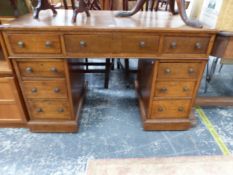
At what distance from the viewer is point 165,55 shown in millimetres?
1204

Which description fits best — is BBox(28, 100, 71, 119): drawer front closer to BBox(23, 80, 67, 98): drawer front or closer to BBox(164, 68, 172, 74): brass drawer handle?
BBox(23, 80, 67, 98): drawer front

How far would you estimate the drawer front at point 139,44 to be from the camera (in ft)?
3.73

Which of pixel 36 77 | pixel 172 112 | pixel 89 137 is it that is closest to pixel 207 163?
pixel 172 112

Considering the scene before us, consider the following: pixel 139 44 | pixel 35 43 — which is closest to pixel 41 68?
pixel 35 43

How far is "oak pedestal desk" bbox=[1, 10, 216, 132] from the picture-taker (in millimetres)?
1108

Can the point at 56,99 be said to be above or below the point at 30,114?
above

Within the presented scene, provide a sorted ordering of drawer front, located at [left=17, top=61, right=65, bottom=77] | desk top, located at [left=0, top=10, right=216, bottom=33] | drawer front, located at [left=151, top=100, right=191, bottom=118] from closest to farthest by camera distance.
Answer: desk top, located at [left=0, top=10, right=216, bottom=33]
drawer front, located at [left=17, top=61, right=65, bottom=77]
drawer front, located at [left=151, top=100, right=191, bottom=118]

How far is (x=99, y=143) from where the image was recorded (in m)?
1.46

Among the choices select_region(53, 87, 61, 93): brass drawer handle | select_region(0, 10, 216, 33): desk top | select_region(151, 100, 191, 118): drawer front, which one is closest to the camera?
select_region(0, 10, 216, 33): desk top

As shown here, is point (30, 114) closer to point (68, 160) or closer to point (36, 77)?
point (36, 77)

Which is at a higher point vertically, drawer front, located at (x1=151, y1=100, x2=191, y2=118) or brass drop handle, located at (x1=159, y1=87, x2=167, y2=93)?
brass drop handle, located at (x1=159, y1=87, x2=167, y2=93)

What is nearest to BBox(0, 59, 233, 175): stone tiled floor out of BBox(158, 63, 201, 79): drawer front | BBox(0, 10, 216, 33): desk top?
BBox(158, 63, 201, 79): drawer front

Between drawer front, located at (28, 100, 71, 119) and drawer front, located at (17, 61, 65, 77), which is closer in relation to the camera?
drawer front, located at (17, 61, 65, 77)

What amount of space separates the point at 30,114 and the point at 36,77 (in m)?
0.36
